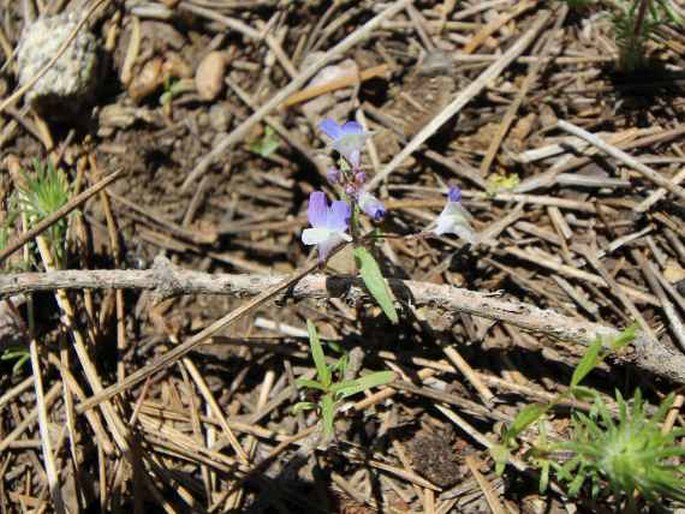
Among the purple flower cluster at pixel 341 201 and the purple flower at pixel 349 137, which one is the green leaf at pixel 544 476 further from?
the purple flower at pixel 349 137

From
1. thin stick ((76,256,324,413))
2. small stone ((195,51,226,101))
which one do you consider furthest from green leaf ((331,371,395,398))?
small stone ((195,51,226,101))

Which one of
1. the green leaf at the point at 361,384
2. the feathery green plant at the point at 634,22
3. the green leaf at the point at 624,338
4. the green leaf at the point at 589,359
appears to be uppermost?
the feathery green plant at the point at 634,22

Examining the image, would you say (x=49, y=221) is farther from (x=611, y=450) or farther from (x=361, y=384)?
(x=611, y=450)

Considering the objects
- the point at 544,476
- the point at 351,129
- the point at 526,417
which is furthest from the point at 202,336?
the point at 544,476

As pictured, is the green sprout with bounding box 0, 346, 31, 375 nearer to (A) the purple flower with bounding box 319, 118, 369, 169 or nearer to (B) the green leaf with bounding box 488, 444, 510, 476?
(A) the purple flower with bounding box 319, 118, 369, 169

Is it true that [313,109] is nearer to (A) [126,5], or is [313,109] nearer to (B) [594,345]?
(A) [126,5]

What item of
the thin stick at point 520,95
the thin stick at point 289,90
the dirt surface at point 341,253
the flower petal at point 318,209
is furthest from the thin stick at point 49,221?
the thin stick at point 520,95
